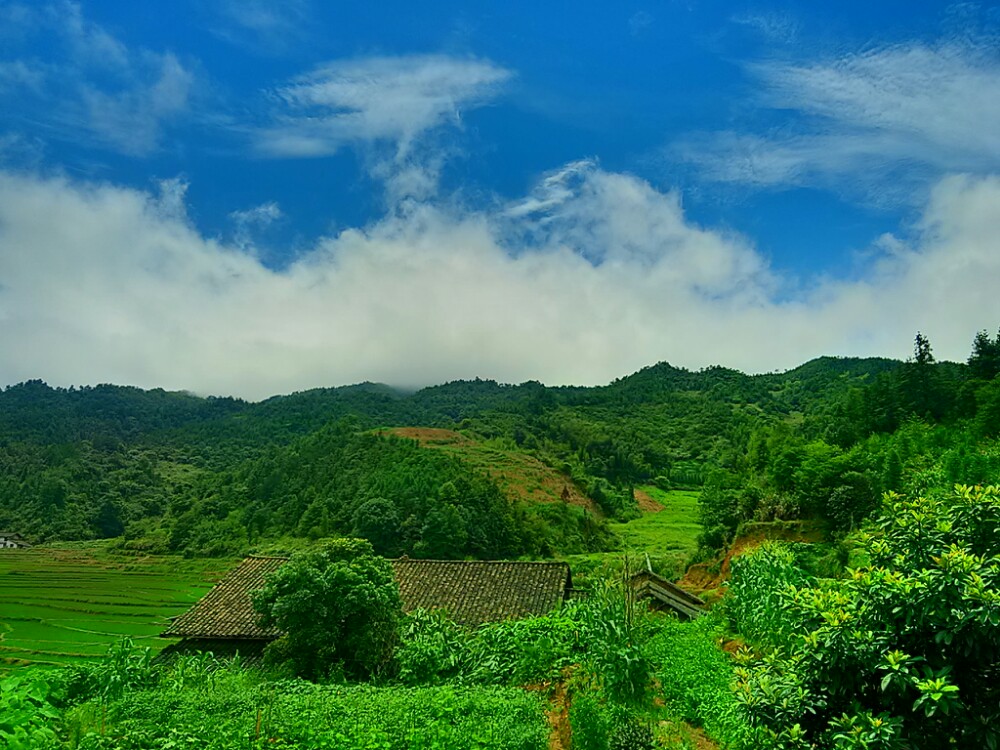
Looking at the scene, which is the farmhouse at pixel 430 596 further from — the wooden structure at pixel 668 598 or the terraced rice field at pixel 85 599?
the terraced rice field at pixel 85 599

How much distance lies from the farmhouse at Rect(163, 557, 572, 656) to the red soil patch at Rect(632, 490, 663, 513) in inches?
1916

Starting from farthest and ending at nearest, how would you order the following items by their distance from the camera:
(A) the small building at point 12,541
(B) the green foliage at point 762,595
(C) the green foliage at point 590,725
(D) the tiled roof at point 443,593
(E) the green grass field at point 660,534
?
(A) the small building at point 12,541 → (E) the green grass field at point 660,534 → (D) the tiled roof at point 443,593 → (B) the green foliage at point 762,595 → (C) the green foliage at point 590,725

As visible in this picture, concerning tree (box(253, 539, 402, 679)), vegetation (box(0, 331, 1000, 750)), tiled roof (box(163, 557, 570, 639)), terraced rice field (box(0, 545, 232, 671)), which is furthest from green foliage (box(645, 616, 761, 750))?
terraced rice field (box(0, 545, 232, 671))

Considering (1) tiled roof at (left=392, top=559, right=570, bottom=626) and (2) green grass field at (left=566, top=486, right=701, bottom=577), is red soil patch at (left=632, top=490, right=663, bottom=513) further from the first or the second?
(1) tiled roof at (left=392, top=559, right=570, bottom=626)

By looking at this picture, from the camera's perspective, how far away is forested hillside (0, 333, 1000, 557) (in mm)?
24719

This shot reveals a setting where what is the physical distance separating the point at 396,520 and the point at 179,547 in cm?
2967

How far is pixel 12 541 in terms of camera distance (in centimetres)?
7662

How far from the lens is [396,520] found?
51.8 metres

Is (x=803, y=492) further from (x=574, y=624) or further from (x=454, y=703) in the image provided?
(x=454, y=703)

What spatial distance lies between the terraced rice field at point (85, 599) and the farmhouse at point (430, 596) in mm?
12467

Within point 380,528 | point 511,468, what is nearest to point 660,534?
point 511,468

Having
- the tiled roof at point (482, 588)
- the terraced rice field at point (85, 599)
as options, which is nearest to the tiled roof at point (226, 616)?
the tiled roof at point (482, 588)

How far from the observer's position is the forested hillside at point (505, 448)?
81.1 feet

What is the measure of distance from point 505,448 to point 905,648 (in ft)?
257
